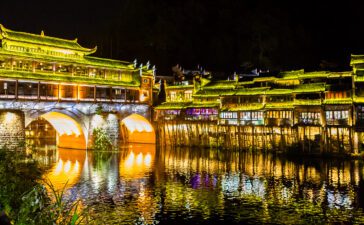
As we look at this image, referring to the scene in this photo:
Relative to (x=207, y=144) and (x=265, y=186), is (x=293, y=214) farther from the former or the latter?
(x=207, y=144)

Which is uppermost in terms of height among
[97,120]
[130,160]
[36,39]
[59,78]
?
[36,39]

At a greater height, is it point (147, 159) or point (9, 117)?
point (9, 117)

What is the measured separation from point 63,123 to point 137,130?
54.6 ft

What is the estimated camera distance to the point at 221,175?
3628 cm

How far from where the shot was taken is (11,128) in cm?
4484

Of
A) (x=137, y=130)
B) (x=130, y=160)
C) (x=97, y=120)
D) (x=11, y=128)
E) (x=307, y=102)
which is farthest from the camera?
(x=137, y=130)

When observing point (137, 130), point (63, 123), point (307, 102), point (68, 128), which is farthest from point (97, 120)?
point (307, 102)

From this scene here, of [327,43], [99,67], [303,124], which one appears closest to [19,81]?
[99,67]

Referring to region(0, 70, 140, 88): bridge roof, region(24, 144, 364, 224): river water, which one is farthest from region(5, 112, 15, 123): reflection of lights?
region(24, 144, 364, 224): river water

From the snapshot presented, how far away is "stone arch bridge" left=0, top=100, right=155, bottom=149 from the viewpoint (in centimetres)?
4509

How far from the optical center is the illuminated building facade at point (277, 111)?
160 feet

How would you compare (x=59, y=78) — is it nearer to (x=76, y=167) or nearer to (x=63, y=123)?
(x=63, y=123)

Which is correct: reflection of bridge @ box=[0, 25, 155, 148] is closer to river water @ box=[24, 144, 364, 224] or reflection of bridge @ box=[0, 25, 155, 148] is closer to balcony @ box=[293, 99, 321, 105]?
river water @ box=[24, 144, 364, 224]

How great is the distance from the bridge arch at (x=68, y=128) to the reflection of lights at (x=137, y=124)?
11257 millimetres
